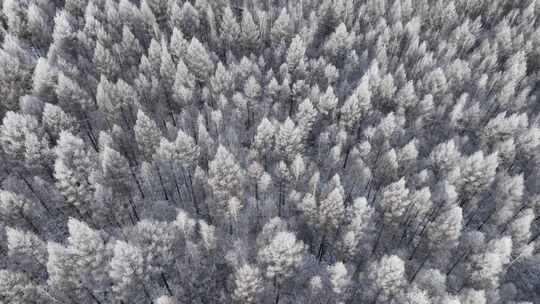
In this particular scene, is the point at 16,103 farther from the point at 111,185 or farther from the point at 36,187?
the point at 111,185

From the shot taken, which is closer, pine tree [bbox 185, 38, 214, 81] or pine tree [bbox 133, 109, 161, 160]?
pine tree [bbox 133, 109, 161, 160]

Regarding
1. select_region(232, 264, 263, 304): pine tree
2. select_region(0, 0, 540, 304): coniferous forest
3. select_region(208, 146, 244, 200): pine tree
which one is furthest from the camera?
select_region(208, 146, 244, 200): pine tree

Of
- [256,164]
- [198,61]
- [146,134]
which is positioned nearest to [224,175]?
[256,164]

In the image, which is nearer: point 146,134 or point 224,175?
point 224,175

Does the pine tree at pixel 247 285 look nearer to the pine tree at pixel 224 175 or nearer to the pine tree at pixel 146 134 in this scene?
the pine tree at pixel 224 175

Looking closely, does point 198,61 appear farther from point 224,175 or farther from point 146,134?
point 224,175

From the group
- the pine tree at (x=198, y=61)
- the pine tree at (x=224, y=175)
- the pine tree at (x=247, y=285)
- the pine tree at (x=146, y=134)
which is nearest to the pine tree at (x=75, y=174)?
the pine tree at (x=146, y=134)

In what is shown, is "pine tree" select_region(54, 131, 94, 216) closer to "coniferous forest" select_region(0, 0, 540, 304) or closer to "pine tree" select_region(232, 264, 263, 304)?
"coniferous forest" select_region(0, 0, 540, 304)

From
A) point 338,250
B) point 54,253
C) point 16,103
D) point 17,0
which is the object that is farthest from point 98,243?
point 17,0

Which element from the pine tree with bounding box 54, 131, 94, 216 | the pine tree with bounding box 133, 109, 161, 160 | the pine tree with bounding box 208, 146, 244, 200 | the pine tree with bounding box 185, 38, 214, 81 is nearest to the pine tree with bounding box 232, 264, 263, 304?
the pine tree with bounding box 208, 146, 244, 200
